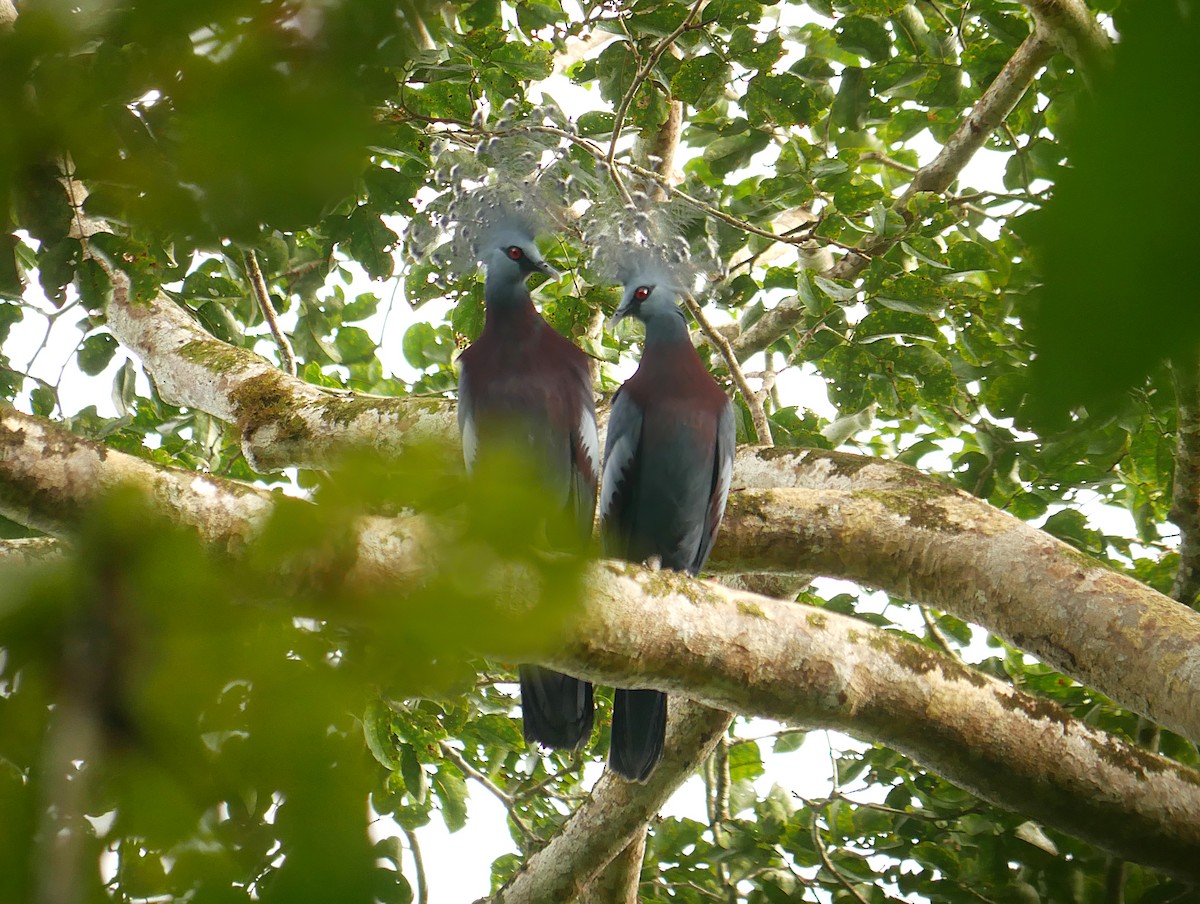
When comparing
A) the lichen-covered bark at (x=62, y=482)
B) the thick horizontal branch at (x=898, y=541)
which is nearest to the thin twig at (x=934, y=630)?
the thick horizontal branch at (x=898, y=541)

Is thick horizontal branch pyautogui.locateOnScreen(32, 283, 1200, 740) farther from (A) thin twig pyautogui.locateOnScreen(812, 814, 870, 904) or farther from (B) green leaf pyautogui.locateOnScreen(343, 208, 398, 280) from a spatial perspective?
(A) thin twig pyautogui.locateOnScreen(812, 814, 870, 904)

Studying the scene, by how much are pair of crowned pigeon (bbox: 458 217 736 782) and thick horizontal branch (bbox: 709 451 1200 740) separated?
25 centimetres

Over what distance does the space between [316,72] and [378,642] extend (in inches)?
8.1

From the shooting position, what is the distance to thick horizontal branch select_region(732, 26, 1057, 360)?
3047 mm

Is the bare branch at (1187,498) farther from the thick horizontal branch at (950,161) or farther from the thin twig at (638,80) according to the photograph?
the thin twig at (638,80)

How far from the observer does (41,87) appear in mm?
378

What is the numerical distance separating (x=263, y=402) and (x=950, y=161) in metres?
2.27

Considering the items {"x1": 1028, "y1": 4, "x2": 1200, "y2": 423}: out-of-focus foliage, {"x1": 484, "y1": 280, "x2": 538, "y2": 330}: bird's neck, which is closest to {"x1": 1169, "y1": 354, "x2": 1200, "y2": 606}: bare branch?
{"x1": 484, "y1": 280, "x2": 538, "y2": 330}: bird's neck

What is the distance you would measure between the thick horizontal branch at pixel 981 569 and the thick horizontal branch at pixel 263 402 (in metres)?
1.03

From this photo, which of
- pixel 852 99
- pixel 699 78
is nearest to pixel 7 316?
pixel 699 78

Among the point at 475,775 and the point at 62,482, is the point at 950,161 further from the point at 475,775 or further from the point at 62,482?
the point at 62,482

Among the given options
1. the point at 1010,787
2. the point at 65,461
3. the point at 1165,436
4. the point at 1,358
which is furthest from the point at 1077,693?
the point at 1,358

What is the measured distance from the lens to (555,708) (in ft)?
8.70

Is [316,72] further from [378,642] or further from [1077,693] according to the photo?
[1077,693]
